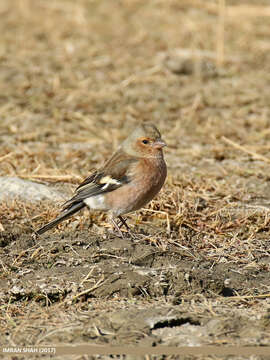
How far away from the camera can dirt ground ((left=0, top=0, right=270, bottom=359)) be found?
4348 mm

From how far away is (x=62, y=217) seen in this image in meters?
5.39

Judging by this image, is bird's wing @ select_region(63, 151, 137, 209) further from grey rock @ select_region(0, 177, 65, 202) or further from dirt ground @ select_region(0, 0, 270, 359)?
grey rock @ select_region(0, 177, 65, 202)

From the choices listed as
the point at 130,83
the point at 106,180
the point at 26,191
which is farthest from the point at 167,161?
the point at 130,83

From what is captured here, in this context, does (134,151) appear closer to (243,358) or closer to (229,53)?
(243,358)

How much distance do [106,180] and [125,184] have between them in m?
0.18

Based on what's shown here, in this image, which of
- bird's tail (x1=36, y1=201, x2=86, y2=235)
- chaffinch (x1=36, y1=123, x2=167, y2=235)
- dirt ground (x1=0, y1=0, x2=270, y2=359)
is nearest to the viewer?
dirt ground (x1=0, y1=0, x2=270, y2=359)

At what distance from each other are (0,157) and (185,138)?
2.45m

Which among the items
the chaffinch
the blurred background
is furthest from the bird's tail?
the blurred background

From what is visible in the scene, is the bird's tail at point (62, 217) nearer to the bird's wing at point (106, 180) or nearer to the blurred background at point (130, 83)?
the bird's wing at point (106, 180)

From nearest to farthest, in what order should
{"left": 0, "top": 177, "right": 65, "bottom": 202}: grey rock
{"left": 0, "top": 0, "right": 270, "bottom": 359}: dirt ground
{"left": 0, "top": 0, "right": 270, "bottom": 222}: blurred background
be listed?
{"left": 0, "top": 0, "right": 270, "bottom": 359}: dirt ground < {"left": 0, "top": 177, "right": 65, "bottom": 202}: grey rock < {"left": 0, "top": 0, "right": 270, "bottom": 222}: blurred background

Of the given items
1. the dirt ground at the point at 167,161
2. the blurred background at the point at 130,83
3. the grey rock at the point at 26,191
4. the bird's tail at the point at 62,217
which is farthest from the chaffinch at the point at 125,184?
the blurred background at the point at 130,83

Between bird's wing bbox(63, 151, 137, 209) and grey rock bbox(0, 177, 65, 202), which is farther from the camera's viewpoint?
A: grey rock bbox(0, 177, 65, 202)

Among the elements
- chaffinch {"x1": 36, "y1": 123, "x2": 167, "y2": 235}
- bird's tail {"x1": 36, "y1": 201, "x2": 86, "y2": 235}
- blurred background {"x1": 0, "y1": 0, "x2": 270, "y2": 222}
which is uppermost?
chaffinch {"x1": 36, "y1": 123, "x2": 167, "y2": 235}

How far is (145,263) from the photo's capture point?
194 inches
